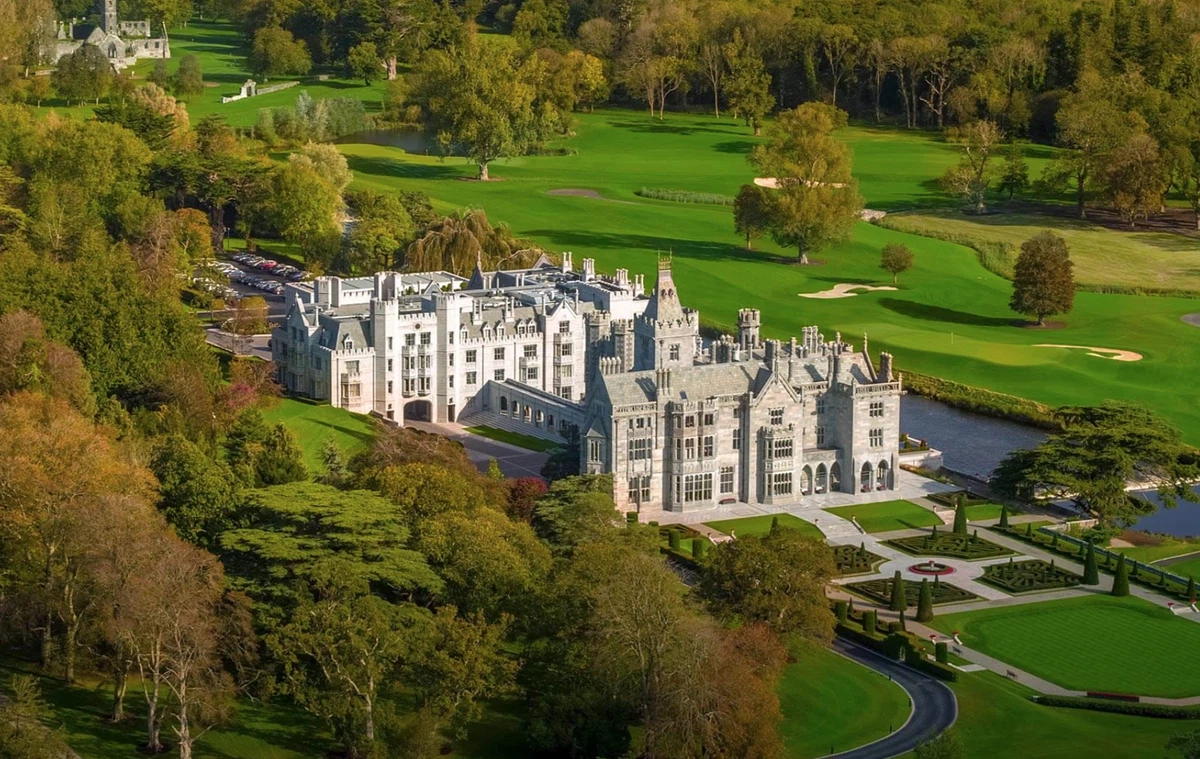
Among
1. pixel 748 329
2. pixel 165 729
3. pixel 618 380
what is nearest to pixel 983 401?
pixel 748 329

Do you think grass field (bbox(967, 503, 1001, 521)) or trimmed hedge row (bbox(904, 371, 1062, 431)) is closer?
grass field (bbox(967, 503, 1001, 521))

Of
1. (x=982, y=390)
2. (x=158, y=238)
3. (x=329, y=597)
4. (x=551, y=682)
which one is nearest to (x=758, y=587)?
(x=551, y=682)

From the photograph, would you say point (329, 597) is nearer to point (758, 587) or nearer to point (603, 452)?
point (758, 587)

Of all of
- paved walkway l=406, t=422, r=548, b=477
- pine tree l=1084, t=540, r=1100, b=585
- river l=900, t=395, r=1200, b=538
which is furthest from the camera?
paved walkway l=406, t=422, r=548, b=477

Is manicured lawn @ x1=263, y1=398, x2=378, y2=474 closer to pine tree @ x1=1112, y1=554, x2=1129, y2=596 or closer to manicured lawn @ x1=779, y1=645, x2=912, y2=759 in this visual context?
manicured lawn @ x1=779, y1=645, x2=912, y2=759

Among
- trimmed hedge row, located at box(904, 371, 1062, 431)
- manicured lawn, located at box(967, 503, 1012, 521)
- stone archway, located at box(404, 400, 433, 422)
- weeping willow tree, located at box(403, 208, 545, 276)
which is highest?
weeping willow tree, located at box(403, 208, 545, 276)

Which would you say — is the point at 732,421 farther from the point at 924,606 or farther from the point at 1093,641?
the point at 1093,641

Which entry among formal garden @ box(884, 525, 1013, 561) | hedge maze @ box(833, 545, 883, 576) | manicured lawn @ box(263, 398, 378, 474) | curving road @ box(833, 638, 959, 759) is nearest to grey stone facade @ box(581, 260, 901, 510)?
formal garden @ box(884, 525, 1013, 561)

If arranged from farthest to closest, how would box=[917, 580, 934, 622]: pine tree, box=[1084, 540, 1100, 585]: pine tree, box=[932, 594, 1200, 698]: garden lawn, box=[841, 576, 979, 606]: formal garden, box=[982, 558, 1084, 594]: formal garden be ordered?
1. box=[1084, 540, 1100, 585]: pine tree
2. box=[982, 558, 1084, 594]: formal garden
3. box=[841, 576, 979, 606]: formal garden
4. box=[917, 580, 934, 622]: pine tree
5. box=[932, 594, 1200, 698]: garden lawn
